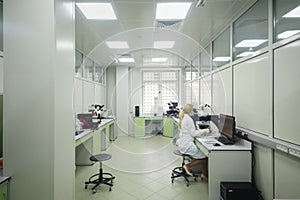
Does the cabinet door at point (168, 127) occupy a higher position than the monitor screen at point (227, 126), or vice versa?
the monitor screen at point (227, 126)

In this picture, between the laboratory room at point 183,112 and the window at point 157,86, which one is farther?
the window at point 157,86

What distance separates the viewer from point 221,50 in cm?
378

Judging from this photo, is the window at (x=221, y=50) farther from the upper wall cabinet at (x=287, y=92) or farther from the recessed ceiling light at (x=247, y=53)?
the upper wall cabinet at (x=287, y=92)

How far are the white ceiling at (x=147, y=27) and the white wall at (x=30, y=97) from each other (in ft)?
4.42

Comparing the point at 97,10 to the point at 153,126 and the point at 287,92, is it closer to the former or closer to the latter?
the point at 287,92

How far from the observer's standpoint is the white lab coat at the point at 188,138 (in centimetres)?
324

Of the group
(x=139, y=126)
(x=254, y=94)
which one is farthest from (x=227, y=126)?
(x=139, y=126)

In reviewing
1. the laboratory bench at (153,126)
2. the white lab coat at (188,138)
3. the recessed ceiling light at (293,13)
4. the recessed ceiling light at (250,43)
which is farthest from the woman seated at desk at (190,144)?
the laboratory bench at (153,126)

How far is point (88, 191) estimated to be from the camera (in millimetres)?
2900

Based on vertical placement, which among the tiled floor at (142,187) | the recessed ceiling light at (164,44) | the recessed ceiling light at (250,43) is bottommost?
the tiled floor at (142,187)

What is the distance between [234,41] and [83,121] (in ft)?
11.1

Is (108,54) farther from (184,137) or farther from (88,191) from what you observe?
(88,191)

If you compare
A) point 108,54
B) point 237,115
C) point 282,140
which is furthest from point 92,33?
point 282,140

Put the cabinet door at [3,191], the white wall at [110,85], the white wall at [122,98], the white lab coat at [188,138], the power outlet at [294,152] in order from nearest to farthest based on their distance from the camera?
the cabinet door at [3,191] → the power outlet at [294,152] → the white lab coat at [188,138] → the white wall at [122,98] → the white wall at [110,85]
